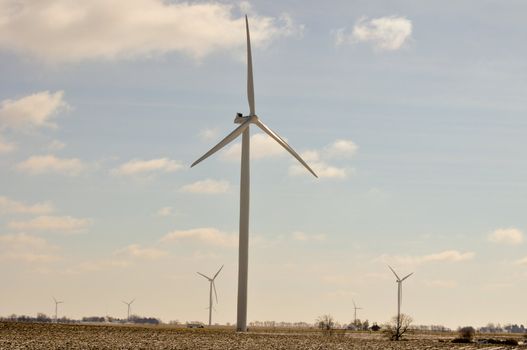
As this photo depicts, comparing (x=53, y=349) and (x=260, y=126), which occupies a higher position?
(x=260, y=126)

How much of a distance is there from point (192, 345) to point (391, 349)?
22.4m

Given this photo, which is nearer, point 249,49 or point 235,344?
point 235,344

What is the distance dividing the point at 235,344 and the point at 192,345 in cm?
666

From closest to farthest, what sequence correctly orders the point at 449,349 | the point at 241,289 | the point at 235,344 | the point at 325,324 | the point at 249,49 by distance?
the point at 235,344 < the point at 449,349 < the point at 241,289 < the point at 249,49 < the point at 325,324

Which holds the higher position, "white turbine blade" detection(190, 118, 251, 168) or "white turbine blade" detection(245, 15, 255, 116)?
"white turbine blade" detection(245, 15, 255, 116)

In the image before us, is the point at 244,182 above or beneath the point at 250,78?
beneath

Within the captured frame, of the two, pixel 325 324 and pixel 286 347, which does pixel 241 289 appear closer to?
pixel 286 347

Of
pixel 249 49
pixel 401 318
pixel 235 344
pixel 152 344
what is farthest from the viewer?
pixel 401 318

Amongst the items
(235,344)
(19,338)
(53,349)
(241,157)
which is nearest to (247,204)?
(241,157)

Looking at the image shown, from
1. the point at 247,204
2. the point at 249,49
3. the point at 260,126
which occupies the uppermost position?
the point at 249,49

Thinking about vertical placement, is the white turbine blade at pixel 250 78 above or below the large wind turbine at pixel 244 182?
above

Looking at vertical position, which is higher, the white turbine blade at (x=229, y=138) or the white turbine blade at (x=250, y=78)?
the white turbine blade at (x=250, y=78)

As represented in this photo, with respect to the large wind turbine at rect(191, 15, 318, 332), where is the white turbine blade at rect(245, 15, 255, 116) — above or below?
above

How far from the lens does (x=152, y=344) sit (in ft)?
286
